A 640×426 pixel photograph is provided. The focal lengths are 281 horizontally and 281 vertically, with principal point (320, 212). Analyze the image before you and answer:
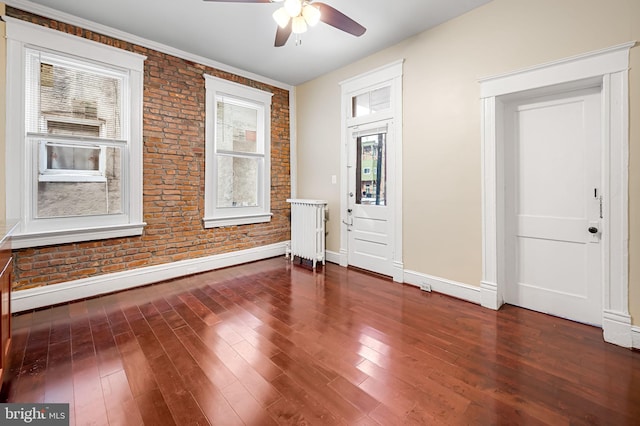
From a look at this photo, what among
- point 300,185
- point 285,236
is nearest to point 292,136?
point 300,185

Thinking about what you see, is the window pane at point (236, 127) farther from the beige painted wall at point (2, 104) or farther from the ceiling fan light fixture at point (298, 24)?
the ceiling fan light fixture at point (298, 24)

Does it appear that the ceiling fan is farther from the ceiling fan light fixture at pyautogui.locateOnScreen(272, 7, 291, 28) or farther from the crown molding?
the crown molding

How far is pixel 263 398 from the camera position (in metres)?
1.69

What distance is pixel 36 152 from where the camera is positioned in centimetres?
296

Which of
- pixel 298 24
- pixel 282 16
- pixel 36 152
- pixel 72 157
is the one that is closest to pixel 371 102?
pixel 298 24

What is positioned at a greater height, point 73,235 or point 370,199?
point 370,199

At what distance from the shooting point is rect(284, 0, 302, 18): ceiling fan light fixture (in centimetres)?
216

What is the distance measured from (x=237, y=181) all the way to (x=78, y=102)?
2.15m

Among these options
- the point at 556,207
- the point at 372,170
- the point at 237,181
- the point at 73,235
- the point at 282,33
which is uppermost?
the point at 282,33

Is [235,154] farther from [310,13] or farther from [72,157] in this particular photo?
[310,13]

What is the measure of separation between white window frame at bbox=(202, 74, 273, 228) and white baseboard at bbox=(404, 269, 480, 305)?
8.70ft

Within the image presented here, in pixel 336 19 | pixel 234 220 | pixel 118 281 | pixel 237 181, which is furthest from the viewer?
pixel 237 181

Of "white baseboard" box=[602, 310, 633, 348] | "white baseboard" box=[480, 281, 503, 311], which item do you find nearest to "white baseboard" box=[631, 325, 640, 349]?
"white baseboard" box=[602, 310, 633, 348]

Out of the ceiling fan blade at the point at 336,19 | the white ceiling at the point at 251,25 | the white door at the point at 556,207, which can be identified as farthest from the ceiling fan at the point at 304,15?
the white door at the point at 556,207
